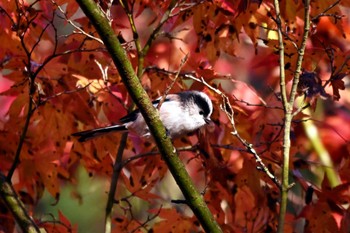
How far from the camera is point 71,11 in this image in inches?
97.3

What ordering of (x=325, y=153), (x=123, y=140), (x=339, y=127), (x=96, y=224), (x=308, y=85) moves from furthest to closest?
(x=96, y=224)
(x=339, y=127)
(x=325, y=153)
(x=123, y=140)
(x=308, y=85)

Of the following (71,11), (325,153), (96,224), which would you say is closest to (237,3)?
(71,11)

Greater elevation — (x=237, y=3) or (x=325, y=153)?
(x=237, y=3)

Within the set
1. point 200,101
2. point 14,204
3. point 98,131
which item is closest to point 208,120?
point 200,101

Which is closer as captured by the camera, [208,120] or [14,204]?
[14,204]

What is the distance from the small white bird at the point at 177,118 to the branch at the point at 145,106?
0.68 m

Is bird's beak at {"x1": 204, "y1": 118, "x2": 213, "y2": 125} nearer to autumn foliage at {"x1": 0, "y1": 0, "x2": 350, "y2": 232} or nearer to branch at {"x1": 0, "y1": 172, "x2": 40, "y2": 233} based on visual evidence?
autumn foliage at {"x1": 0, "y1": 0, "x2": 350, "y2": 232}

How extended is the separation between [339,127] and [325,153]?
71cm

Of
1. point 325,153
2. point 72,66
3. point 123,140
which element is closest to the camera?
point 123,140

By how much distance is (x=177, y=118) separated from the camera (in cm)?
287

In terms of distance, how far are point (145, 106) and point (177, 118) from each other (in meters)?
0.97

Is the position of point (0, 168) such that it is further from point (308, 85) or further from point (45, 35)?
point (308, 85)

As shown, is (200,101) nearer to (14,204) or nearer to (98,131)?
(98,131)

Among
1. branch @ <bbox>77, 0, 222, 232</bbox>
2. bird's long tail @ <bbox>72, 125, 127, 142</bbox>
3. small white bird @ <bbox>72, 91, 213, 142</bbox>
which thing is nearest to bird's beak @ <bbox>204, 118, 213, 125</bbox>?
small white bird @ <bbox>72, 91, 213, 142</bbox>
